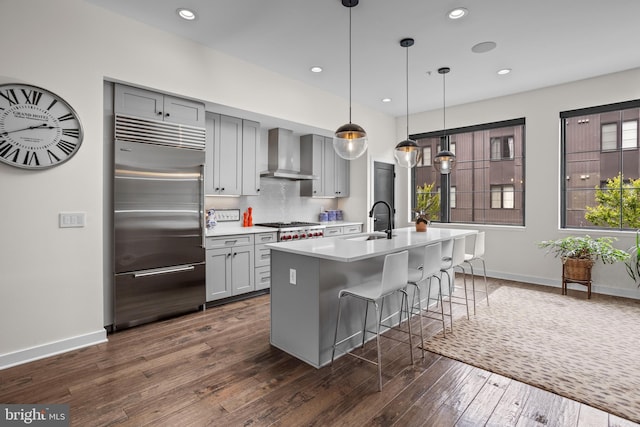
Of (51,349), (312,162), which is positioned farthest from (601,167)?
(51,349)

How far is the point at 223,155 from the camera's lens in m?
4.33

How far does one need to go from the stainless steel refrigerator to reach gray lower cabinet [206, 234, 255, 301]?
143 millimetres

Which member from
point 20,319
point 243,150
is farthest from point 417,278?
point 20,319

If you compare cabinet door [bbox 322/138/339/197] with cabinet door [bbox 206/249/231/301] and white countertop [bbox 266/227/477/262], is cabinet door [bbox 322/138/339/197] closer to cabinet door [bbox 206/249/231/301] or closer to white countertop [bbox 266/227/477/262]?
cabinet door [bbox 206/249/231/301]

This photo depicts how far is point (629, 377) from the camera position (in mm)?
2398

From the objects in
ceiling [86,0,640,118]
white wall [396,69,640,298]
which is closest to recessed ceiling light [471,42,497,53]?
ceiling [86,0,640,118]

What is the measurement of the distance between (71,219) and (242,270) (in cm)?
192

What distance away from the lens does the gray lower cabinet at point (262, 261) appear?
4.38m

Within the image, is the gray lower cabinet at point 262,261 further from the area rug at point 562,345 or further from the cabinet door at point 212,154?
the area rug at point 562,345

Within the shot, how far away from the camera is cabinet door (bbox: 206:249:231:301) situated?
12.8 feet

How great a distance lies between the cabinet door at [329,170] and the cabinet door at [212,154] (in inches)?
83.7

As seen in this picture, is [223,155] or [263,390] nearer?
[263,390]

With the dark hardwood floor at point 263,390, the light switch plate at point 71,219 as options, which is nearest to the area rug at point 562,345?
the dark hardwood floor at point 263,390

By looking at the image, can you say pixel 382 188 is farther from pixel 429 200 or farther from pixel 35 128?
pixel 35 128
